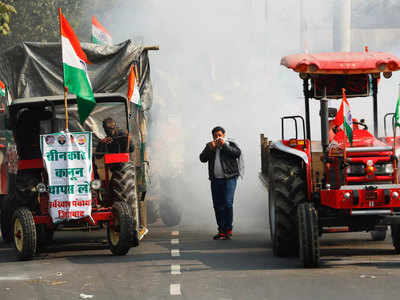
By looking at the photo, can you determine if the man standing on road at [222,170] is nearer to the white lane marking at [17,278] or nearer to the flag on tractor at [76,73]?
the flag on tractor at [76,73]

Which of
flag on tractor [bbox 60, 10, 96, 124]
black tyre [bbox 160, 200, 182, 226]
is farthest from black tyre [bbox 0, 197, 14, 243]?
black tyre [bbox 160, 200, 182, 226]

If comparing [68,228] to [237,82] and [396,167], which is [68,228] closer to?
[396,167]

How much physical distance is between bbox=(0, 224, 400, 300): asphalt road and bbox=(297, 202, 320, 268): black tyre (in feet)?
0.56

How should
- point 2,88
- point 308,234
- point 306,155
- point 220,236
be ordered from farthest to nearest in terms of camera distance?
point 2,88 → point 220,236 → point 306,155 → point 308,234

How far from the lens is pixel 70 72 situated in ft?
43.5

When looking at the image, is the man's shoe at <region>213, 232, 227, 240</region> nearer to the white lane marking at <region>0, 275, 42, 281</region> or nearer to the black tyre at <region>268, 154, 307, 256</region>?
the black tyre at <region>268, 154, 307, 256</region>

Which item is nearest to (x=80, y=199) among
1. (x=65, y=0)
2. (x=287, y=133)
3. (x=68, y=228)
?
(x=68, y=228)

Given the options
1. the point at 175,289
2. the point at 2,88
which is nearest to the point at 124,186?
the point at 175,289

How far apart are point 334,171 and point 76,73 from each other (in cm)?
400

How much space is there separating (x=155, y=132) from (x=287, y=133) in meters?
5.63

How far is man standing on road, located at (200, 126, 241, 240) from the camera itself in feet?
51.8

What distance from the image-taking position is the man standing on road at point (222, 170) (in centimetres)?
1580

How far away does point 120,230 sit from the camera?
41.9 feet

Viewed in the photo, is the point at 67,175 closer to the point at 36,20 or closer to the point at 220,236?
the point at 220,236
